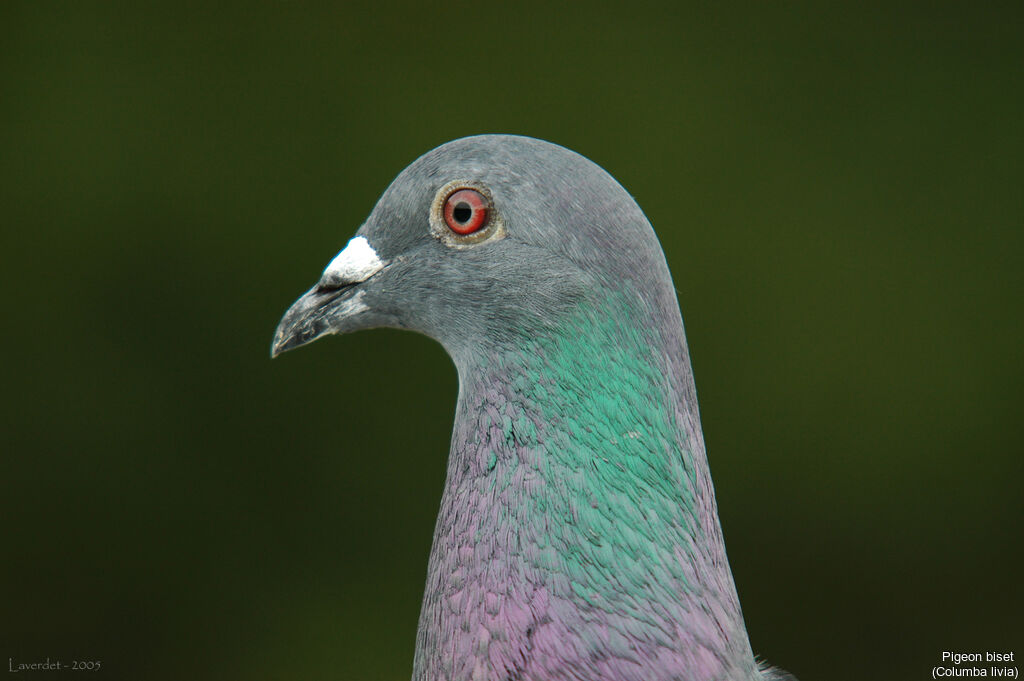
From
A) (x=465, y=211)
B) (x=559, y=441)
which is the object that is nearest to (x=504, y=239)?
(x=465, y=211)

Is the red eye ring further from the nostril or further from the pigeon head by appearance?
the nostril

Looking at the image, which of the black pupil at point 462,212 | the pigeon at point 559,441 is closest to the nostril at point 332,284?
the pigeon at point 559,441

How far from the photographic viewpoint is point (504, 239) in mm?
1436

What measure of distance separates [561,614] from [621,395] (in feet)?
1.01

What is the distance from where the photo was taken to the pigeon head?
1.41 metres

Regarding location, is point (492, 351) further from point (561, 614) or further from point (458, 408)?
point (561, 614)

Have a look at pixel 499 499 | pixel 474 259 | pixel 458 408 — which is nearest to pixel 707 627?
pixel 499 499

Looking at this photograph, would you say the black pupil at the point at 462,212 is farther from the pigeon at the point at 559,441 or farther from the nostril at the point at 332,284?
the nostril at the point at 332,284

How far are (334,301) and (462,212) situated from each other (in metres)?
0.28

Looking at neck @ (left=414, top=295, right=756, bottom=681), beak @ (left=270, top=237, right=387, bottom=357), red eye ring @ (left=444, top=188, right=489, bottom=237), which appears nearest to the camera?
neck @ (left=414, top=295, right=756, bottom=681)

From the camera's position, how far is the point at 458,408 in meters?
1.51

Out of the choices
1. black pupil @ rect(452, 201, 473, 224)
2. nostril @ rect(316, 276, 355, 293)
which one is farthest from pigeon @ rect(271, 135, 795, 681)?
nostril @ rect(316, 276, 355, 293)

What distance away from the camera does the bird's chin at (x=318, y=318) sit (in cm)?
157

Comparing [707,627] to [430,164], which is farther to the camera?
[430,164]
